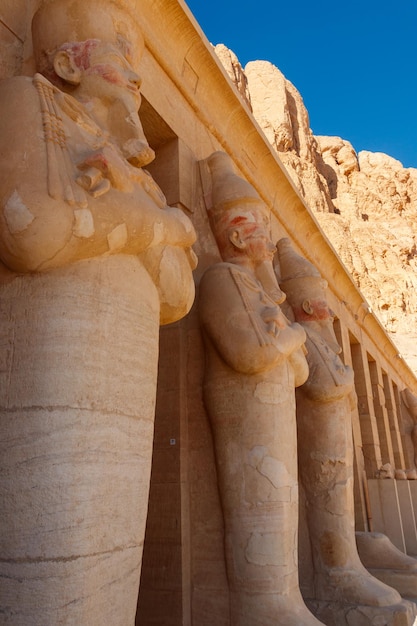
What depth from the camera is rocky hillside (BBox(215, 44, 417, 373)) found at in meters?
24.7

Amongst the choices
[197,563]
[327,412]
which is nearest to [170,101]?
[327,412]

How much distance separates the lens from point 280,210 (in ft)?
18.1

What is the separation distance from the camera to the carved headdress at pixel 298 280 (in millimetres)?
4430

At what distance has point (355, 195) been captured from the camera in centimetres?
2908

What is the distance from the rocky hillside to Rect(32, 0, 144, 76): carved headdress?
21.3 metres

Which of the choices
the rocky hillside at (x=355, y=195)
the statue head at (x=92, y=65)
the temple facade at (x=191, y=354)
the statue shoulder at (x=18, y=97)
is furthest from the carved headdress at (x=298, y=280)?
the rocky hillside at (x=355, y=195)

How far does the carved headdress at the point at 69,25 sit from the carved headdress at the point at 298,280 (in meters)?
2.44

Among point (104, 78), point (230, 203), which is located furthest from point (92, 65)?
point (230, 203)

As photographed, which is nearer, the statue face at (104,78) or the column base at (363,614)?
the statue face at (104,78)

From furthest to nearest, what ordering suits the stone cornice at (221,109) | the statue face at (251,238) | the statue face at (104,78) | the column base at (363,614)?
the stone cornice at (221,109) < the statue face at (251,238) < the column base at (363,614) < the statue face at (104,78)

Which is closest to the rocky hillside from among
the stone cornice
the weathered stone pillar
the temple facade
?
the stone cornice

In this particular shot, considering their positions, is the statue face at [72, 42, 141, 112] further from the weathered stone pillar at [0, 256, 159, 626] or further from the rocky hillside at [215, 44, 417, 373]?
the rocky hillside at [215, 44, 417, 373]

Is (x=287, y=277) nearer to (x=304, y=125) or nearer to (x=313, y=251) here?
(x=313, y=251)

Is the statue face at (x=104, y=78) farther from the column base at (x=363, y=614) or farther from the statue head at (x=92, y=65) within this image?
the column base at (x=363, y=614)
